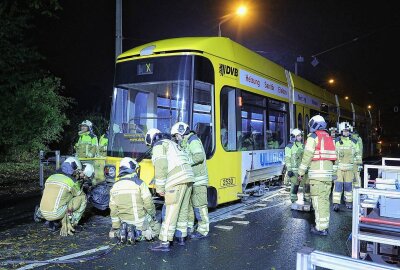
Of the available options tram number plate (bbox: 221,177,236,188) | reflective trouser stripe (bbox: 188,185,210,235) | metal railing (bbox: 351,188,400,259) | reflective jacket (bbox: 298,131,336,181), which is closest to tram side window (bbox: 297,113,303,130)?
tram number plate (bbox: 221,177,236,188)

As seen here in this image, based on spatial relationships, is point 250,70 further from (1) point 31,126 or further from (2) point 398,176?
(1) point 31,126

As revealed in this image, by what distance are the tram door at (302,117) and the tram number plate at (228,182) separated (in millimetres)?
4487

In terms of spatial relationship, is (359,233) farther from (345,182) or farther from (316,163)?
(345,182)

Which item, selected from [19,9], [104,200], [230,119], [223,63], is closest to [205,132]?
[230,119]

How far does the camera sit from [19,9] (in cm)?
1412

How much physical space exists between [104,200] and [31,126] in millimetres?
9764

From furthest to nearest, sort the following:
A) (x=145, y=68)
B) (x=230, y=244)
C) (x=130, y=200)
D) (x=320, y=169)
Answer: (x=145, y=68) < (x=320, y=169) < (x=230, y=244) < (x=130, y=200)

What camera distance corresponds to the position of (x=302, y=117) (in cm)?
1231

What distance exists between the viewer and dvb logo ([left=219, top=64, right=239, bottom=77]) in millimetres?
7810

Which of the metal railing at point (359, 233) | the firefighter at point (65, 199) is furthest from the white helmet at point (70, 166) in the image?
the metal railing at point (359, 233)

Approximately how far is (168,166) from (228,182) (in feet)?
8.59

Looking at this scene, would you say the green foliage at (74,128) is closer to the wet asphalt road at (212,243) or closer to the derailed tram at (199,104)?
the wet asphalt road at (212,243)

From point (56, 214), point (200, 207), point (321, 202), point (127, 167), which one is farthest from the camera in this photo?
point (321, 202)

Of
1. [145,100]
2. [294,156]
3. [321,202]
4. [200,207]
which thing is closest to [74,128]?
[145,100]
